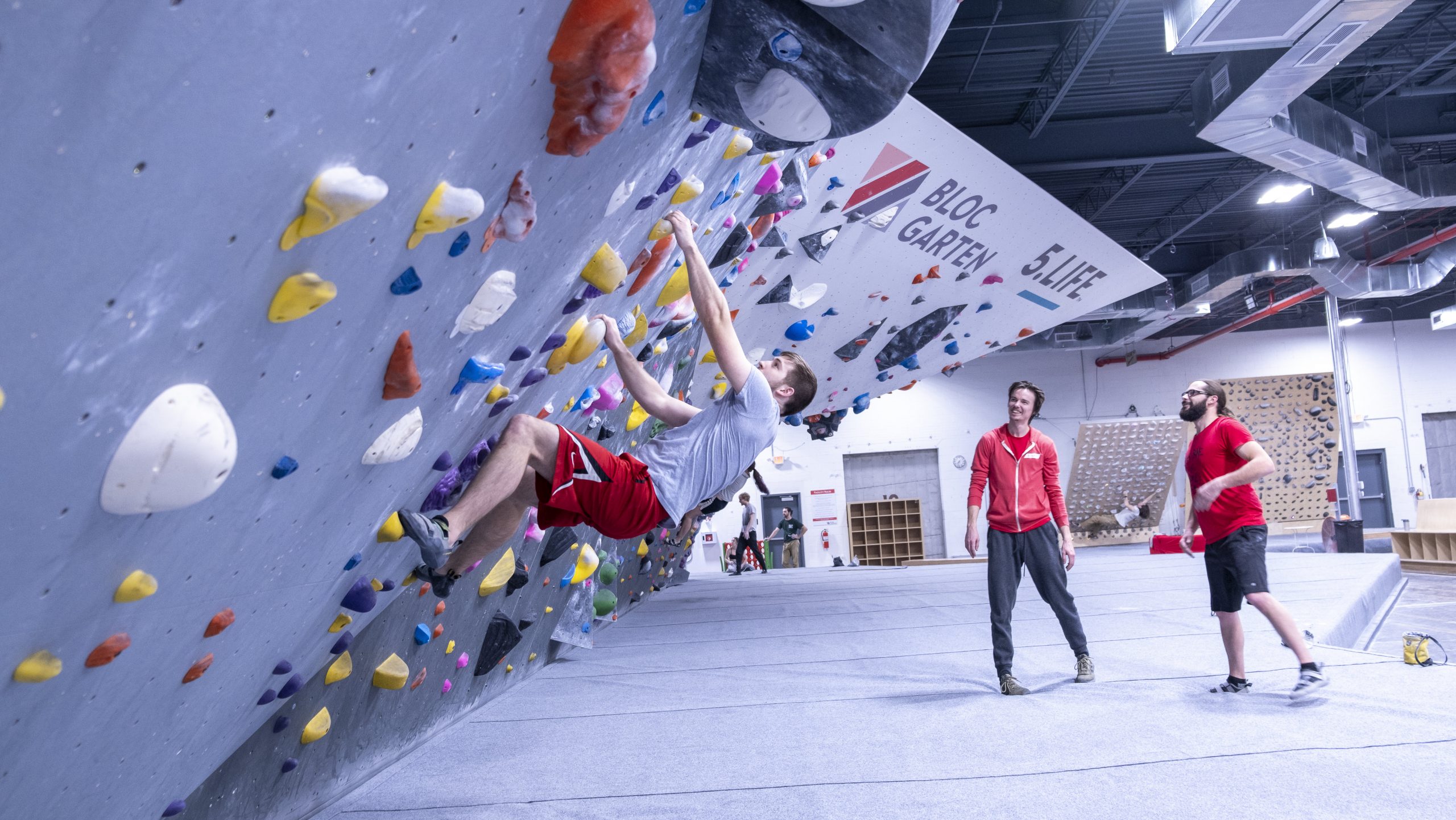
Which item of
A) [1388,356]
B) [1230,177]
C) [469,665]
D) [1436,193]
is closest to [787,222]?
[469,665]

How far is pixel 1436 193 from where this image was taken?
7.61 metres

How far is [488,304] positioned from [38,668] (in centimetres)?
65

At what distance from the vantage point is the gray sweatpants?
10.2 feet

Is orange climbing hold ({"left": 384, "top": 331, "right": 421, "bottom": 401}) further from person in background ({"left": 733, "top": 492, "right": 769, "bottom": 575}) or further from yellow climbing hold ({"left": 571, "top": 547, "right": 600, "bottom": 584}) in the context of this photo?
person in background ({"left": 733, "top": 492, "right": 769, "bottom": 575})

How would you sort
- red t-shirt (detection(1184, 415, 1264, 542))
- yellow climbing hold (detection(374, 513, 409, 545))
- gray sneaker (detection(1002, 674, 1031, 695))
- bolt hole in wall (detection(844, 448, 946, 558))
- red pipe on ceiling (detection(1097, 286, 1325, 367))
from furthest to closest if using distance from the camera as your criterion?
1. bolt hole in wall (detection(844, 448, 946, 558))
2. red pipe on ceiling (detection(1097, 286, 1325, 367))
3. gray sneaker (detection(1002, 674, 1031, 695))
4. red t-shirt (detection(1184, 415, 1264, 542))
5. yellow climbing hold (detection(374, 513, 409, 545))

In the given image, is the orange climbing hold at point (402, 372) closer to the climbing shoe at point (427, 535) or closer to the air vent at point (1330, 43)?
the climbing shoe at point (427, 535)

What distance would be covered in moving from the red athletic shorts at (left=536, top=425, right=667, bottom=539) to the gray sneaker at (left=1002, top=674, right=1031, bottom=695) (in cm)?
167

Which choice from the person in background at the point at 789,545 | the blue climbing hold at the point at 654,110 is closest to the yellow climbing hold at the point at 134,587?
the blue climbing hold at the point at 654,110

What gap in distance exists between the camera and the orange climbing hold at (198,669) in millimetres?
1283

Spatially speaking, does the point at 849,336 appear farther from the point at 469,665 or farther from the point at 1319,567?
the point at 1319,567

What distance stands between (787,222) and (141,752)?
8.12 feet

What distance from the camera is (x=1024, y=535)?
3.16 metres

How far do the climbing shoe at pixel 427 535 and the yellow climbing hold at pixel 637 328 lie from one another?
0.80 m

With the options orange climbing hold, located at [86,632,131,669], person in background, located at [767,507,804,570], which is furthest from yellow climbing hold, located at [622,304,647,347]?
person in background, located at [767,507,804,570]
